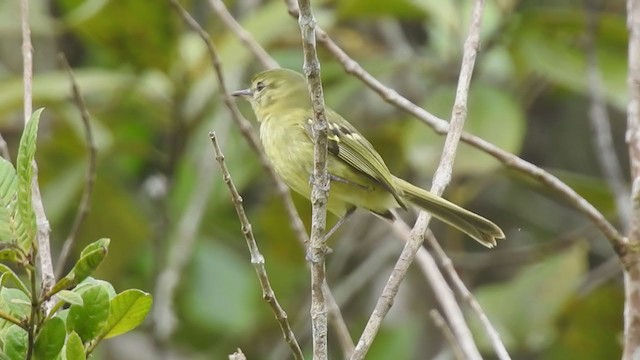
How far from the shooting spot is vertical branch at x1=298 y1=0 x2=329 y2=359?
2016 mm

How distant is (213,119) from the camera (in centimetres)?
446

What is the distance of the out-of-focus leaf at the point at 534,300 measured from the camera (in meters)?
4.35

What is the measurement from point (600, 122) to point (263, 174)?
181cm

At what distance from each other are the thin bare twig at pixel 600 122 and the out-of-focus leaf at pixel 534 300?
29cm

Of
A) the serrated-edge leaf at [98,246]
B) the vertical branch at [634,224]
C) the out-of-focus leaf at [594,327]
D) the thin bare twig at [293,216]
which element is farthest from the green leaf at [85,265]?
the out-of-focus leaf at [594,327]

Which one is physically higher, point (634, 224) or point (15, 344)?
point (634, 224)

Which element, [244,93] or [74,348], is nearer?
[74,348]

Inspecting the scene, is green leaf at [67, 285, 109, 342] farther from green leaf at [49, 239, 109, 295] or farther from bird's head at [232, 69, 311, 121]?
bird's head at [232, 69, 311, 121]

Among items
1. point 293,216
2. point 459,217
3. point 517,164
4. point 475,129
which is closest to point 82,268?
point 293,216

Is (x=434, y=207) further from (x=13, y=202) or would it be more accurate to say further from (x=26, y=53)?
(x=13, y=202)

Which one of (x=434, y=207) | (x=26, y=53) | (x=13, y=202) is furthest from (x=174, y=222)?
(x=13, y=202)

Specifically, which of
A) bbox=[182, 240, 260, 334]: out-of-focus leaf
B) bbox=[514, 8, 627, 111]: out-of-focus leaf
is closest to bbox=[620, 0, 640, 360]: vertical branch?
bbox=[514, 8, 627, 111]: out-of-focus leaf

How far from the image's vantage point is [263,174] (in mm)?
4930

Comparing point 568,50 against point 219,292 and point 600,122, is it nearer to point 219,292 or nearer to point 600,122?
point 600,122
